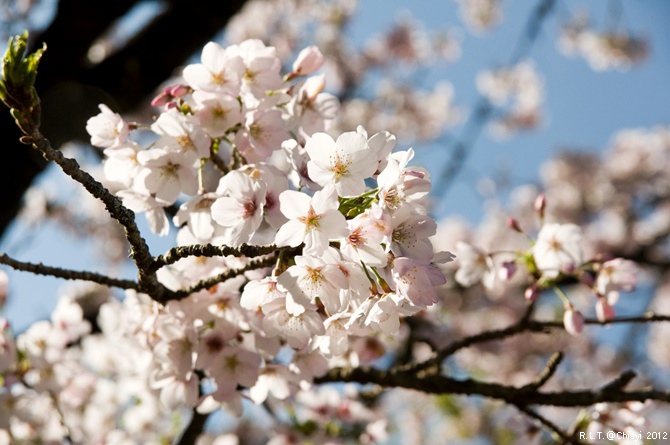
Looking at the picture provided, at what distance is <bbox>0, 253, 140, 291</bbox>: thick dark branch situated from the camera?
1.15 m

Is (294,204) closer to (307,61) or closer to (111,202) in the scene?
(111,202)

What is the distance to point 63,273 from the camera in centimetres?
121

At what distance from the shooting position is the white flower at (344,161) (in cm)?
105

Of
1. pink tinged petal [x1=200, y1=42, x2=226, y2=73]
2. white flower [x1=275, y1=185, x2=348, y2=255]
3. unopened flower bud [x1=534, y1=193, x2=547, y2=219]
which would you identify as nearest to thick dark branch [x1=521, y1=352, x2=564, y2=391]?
unopened flower bud [x1=534, y1=193, x2=547, y2=219]

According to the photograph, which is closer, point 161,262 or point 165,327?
point 161,262

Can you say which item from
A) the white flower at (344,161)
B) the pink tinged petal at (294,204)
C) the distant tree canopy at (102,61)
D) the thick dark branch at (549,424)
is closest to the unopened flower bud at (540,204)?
the thick dark branch at (549,424)

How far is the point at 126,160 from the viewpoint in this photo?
51.7 inches

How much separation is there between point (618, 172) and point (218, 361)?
30.6 feet

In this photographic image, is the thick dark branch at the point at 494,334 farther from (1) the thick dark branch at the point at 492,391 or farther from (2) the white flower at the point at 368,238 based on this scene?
(2) the white flower at the point at 368,238

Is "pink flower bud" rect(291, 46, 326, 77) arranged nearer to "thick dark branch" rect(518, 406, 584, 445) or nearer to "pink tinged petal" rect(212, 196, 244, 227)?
"pink tinged petal" rect(212, 196, 244, 227)

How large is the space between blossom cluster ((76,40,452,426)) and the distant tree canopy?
1.78m

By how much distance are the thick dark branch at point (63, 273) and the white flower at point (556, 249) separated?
106cm

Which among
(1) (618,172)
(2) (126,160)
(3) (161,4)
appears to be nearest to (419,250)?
(2) (126,160)

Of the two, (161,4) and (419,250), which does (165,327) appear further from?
(161,4)
